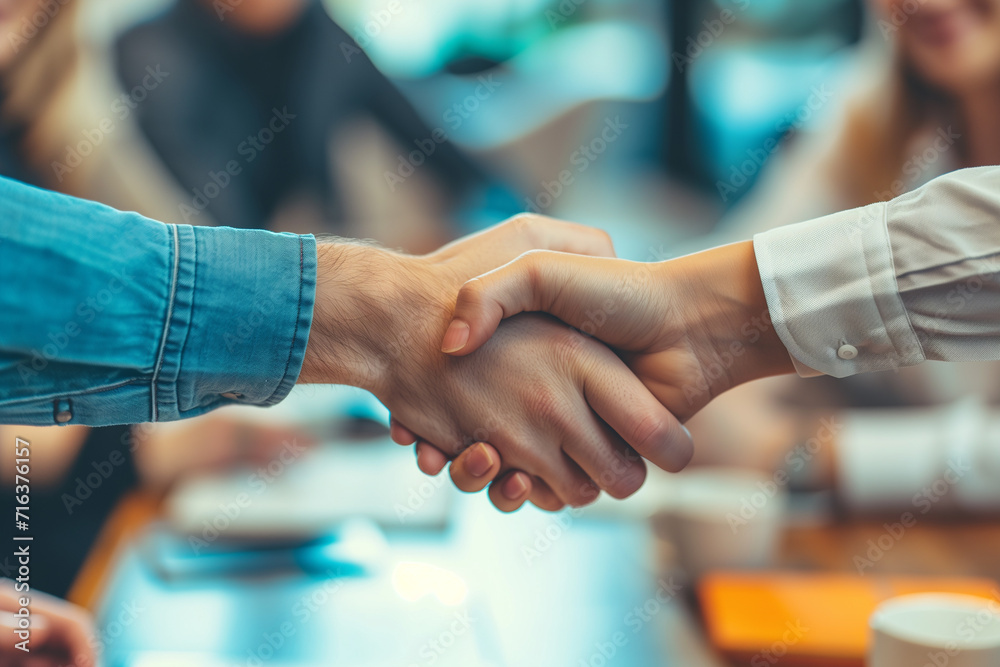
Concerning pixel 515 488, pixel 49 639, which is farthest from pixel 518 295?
pixel 49 639

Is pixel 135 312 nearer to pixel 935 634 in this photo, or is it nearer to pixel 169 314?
pixel 169 314

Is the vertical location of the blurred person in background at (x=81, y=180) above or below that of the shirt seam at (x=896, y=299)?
below

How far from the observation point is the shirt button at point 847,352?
0.82 meters

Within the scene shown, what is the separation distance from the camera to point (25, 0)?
7.10 feet

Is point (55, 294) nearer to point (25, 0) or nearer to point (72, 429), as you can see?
point (72, 429)

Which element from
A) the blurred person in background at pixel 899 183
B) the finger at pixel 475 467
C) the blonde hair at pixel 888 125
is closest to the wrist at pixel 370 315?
the finger at pixel 475 467

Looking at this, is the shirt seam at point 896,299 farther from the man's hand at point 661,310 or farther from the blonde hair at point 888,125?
the blonde hair at point 888,125

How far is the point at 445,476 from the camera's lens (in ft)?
4.94

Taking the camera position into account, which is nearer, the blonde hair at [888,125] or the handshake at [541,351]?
the handshake at [541,351]

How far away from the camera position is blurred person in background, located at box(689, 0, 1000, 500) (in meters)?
1.57

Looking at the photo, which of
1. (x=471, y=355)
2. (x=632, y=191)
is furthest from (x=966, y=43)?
(x=471, y=355)

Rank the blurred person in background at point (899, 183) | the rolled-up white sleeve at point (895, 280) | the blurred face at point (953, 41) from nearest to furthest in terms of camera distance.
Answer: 1. the rolled-up white sleeve at point (895, 280)
2. the blurred person in background at point (899, 183)
3. the blurred face at point (953, 41)

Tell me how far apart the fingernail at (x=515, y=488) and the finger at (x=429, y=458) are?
0.09 metres

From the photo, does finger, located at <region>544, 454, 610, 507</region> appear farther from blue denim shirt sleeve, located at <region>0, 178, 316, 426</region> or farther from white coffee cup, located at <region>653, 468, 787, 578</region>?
blue denim shirt sleeve, located at <region>0, 178, 316, 426</region>
